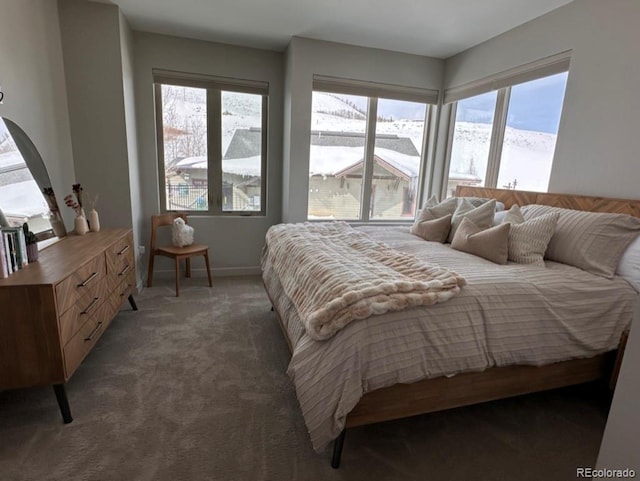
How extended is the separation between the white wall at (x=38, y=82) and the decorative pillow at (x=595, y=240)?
11.8ft

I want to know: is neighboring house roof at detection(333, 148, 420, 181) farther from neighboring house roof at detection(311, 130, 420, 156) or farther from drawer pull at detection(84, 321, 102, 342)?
drawer pull at detection(84, 321, 102, 342)

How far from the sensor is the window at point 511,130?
2.81m

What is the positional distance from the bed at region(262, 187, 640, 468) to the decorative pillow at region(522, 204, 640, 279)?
9cm

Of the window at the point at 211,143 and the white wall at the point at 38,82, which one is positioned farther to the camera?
the window at the point at 211,143

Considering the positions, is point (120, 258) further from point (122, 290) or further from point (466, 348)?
point (466, 348)

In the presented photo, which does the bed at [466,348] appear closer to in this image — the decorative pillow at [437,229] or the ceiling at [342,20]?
the decorative pillow at [437,229]

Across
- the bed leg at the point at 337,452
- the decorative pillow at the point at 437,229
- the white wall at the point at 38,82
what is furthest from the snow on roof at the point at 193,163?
the bed leg at the point at 337,452

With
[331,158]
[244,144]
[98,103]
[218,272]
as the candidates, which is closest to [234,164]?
[244,144]

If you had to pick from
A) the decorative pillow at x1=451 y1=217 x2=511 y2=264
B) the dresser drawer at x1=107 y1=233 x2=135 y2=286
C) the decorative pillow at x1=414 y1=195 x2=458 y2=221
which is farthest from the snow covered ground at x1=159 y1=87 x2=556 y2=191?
the dresser drawer at x1=107 y1=233 x2=135 y2=286

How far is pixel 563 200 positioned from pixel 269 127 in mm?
2978

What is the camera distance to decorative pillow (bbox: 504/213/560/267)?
216 cm

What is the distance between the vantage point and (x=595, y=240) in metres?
2.03

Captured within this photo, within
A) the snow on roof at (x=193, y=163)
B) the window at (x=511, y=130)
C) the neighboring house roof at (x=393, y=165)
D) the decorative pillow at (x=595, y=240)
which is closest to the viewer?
the decorative pillow at (x=595, y=240)

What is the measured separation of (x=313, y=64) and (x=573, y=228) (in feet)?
9.10
